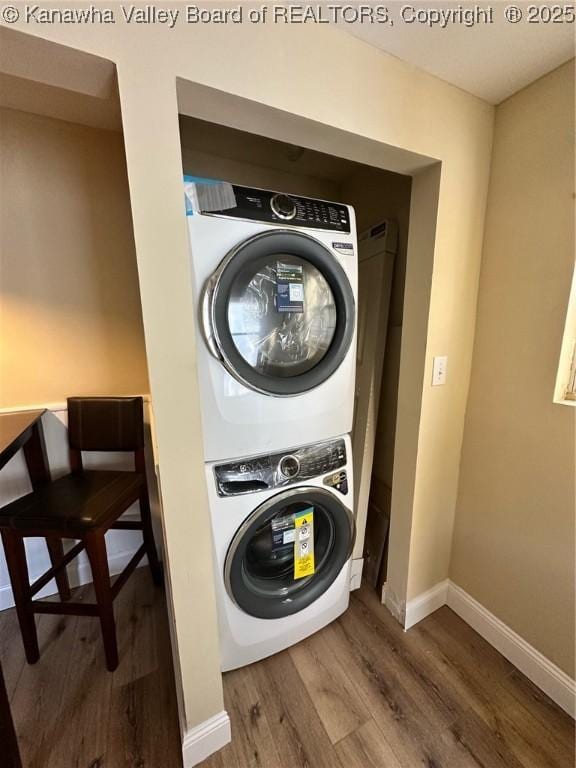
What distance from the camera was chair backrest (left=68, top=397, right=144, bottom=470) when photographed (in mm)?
1550

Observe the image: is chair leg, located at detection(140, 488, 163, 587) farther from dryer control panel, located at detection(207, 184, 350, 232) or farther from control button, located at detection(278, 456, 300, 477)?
dryer control panel, located at detection(207, 184, 350, 232)

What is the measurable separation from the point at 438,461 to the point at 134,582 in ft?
5.44

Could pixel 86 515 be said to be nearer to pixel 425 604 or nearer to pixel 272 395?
pixel 272 395

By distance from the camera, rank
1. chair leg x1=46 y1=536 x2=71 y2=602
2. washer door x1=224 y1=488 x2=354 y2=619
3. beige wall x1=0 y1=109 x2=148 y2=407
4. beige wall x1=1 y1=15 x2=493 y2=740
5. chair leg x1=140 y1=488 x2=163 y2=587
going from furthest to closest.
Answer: chair leg x1=140 y1=488 x2=163 y2=587, chair leg x1=46 y1=536 x2=71 y2=602, beige wall x1=0 y1=109 x2=148 y2=407, washer door x1=224 y1=488 x2=354 y2=619, beige wall x1=1 y1=15 x2=493 y2=740

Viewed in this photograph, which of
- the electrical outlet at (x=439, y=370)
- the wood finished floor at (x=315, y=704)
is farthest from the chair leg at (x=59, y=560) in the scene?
the electrical outlet at (x=439, y=370)

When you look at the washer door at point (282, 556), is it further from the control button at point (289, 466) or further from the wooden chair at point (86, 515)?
the wooden chair at point (86, 515)

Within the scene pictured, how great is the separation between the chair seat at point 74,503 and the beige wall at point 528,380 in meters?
1.51

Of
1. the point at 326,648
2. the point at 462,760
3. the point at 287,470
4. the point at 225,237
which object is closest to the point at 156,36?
the point at 225,237

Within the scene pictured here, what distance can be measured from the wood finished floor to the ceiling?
215 cm

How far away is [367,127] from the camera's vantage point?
0.99 m

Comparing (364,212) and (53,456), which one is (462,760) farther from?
(364,212)

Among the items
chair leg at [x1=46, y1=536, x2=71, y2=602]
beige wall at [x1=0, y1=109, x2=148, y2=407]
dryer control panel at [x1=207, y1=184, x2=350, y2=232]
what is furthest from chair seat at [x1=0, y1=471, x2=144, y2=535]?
dryer control panel at [x1=207, y1=184, x2=350, y2=232]

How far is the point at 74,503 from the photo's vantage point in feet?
4.28

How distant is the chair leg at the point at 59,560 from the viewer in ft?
4.93
